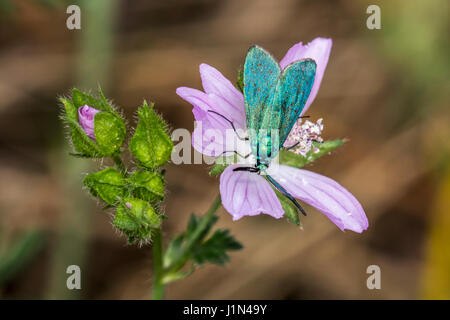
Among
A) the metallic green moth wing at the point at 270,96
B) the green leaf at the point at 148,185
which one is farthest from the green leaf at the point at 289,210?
the green leaf at the point at 148,185

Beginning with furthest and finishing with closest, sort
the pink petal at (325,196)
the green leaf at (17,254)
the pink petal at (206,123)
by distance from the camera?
the green leaf at (17,254), the pink petal at (325,196), the pink petal at (206,123)

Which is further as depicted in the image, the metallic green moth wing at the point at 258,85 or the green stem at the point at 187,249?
the green stem at the point at 187,249

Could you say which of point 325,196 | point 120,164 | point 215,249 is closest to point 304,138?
point 325,196

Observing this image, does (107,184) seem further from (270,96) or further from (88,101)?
(270,96)

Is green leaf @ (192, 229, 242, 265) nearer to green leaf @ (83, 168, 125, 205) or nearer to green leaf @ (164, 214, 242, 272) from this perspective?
green leaf @ (164, 214, 242, 272)

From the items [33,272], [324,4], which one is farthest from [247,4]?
[33,272]

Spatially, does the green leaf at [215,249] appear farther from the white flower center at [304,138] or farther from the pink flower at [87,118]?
the pink flower at [87,118]
